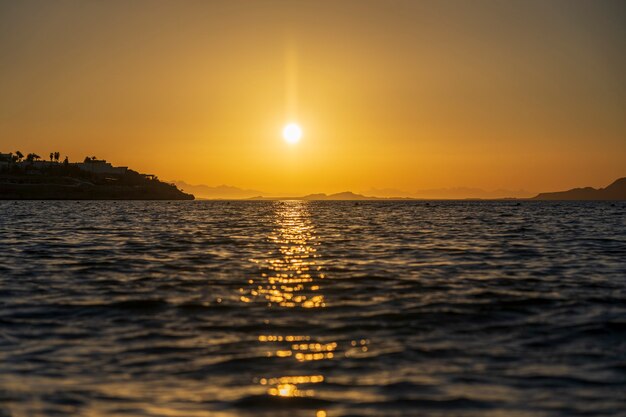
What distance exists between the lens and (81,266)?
26938 millimetres

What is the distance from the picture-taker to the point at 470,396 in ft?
32.3

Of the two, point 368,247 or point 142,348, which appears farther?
point 368,247

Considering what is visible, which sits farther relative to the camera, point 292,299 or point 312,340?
point 292,299

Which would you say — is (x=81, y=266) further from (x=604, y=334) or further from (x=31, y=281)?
(x=604, y=334)

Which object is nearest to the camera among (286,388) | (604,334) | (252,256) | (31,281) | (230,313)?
(286,388)

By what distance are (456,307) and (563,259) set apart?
15579 mm

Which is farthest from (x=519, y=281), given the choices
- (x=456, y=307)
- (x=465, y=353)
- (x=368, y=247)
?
(x=368, y=247)

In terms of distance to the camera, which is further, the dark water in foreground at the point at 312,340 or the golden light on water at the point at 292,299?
the golden light on water at the point at 292,299

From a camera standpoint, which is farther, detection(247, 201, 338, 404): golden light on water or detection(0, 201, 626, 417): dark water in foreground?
detection(247, 201, 338, 404): golden light on water

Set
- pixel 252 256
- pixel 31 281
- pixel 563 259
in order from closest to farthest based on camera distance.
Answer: pixel 31 281 < pixel 563 259 < pixel 252 256

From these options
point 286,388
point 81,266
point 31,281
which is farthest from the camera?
point 81,266

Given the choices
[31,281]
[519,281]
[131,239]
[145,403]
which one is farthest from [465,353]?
[131,239]

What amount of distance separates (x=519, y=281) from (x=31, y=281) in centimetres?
1674

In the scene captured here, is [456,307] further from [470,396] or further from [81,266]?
[81,266]
